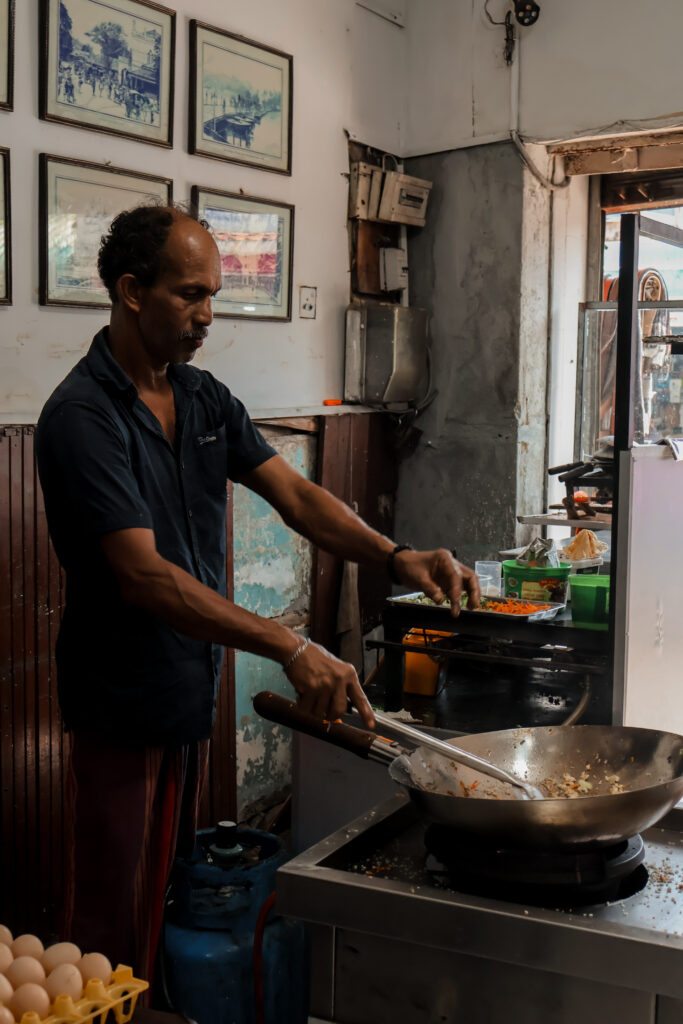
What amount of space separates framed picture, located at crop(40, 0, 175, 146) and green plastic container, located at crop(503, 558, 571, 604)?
1706mm

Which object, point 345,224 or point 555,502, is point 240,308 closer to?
point 345,224

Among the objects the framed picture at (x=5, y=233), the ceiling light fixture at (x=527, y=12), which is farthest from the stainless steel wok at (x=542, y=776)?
the ceiling light fixture at (x=527, y=12)

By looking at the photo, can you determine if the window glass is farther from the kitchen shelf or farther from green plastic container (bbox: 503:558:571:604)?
green plastic container (bbox: 503:558:571:604)

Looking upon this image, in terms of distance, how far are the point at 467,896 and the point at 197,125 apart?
2.63 meters

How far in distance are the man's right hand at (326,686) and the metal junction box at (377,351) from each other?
2572 mm

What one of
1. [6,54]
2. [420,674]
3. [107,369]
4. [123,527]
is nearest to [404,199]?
[6,54]

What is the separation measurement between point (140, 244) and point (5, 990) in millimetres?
1293

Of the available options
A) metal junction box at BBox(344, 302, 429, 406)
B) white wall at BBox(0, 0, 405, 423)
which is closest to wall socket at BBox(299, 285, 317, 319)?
white wall at BBox(0, 0, 405, 423)

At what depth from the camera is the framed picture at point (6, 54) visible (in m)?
2.58

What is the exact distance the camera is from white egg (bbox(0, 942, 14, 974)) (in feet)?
4.06

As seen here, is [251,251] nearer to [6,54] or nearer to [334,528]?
[6,54]

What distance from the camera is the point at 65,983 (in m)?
1.18

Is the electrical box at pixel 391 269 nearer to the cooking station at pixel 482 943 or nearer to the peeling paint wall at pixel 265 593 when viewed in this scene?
the peeling paint wall at pixel 265 593

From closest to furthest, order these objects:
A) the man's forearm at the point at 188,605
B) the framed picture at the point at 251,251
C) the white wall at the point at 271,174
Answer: the man's forearm at the point at 188,605 < the white wall at the point at 271,174 < the framed picture at the point at 251,251
